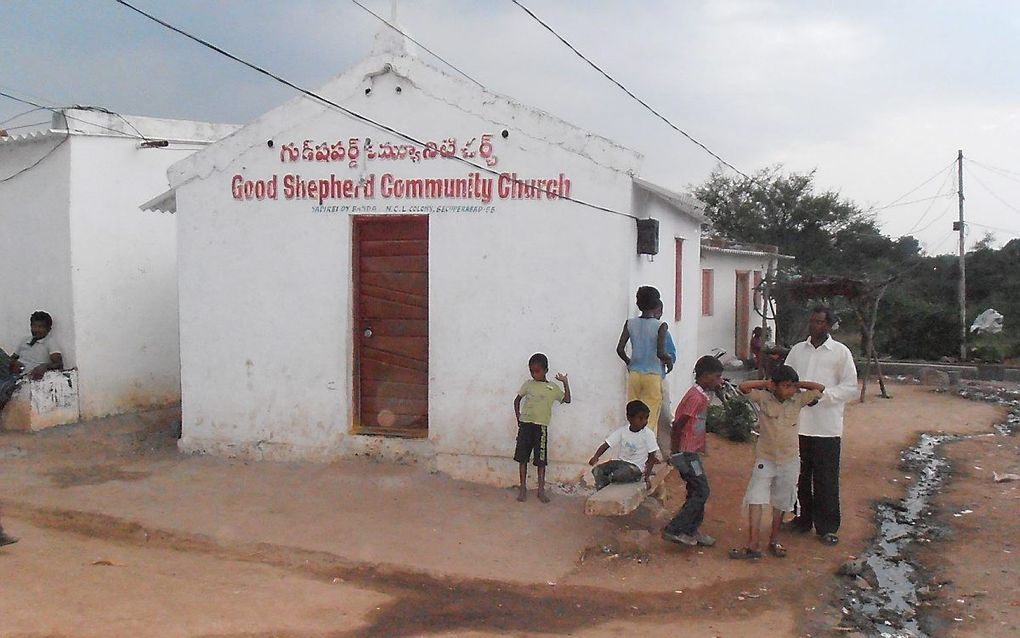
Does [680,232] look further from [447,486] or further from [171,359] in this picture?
[171,359]

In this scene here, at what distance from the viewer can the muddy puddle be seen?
18.9ft

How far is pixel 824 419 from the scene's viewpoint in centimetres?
719

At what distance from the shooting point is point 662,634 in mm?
5285

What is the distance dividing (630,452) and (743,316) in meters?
13.6

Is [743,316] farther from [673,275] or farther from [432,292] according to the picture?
[432,292]

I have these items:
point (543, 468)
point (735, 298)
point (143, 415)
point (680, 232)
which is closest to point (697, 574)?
point (543, 468)

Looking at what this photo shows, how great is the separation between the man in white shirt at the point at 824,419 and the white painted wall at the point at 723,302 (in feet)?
31.6

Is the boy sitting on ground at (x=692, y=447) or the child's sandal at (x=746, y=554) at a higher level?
the boy sitting on ground at (x=692, y=447)

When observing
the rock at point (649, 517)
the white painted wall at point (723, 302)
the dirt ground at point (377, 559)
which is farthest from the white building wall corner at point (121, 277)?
the white painted wall at point (723, 302)

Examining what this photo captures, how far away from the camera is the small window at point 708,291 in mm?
17453

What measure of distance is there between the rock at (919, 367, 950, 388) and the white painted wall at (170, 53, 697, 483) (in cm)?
1332

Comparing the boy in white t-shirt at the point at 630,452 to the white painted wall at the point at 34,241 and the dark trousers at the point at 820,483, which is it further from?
the white painted wall at the point at 34,241

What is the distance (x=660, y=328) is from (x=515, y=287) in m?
1.42

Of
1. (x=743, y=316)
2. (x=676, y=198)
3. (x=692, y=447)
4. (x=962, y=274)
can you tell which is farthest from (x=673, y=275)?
(x=962, y=274)
